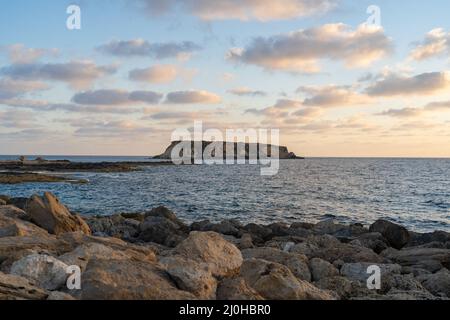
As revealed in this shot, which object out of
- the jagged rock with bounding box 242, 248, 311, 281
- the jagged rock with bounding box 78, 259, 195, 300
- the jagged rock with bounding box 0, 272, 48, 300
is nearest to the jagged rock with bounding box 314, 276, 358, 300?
the jagged rock with bounding box 242, 248, 311, 281

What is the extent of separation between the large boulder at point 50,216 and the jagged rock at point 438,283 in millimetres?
9128

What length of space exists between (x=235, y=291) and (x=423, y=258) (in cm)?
871

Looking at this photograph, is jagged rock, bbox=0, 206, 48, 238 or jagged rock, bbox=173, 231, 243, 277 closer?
jagged rock, bbox=173, 231, 243, 277

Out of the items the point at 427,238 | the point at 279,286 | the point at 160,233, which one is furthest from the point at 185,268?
the point at 427,238

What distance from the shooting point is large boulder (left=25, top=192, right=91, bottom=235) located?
12.2 metres

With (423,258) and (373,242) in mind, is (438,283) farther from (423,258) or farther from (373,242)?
(373,242)

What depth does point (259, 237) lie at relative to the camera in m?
19.1

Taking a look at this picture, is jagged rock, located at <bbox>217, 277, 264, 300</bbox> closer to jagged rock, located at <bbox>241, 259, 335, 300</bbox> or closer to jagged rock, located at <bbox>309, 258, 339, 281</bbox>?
jagged rock, located at <bbox>241, 259, 335, 300</bbox>

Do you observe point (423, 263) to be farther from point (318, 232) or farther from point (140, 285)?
point (140, 285)

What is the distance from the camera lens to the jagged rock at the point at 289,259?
9.85 meters

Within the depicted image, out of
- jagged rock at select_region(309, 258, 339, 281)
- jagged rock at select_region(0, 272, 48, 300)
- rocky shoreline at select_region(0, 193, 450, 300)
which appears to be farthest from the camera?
jagged rock at select_region(309, 258, 339, 281)

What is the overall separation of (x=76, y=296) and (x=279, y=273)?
331cm

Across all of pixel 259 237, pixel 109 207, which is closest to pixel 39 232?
pixel 259 237

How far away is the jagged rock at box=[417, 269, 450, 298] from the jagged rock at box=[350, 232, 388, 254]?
193 inches
